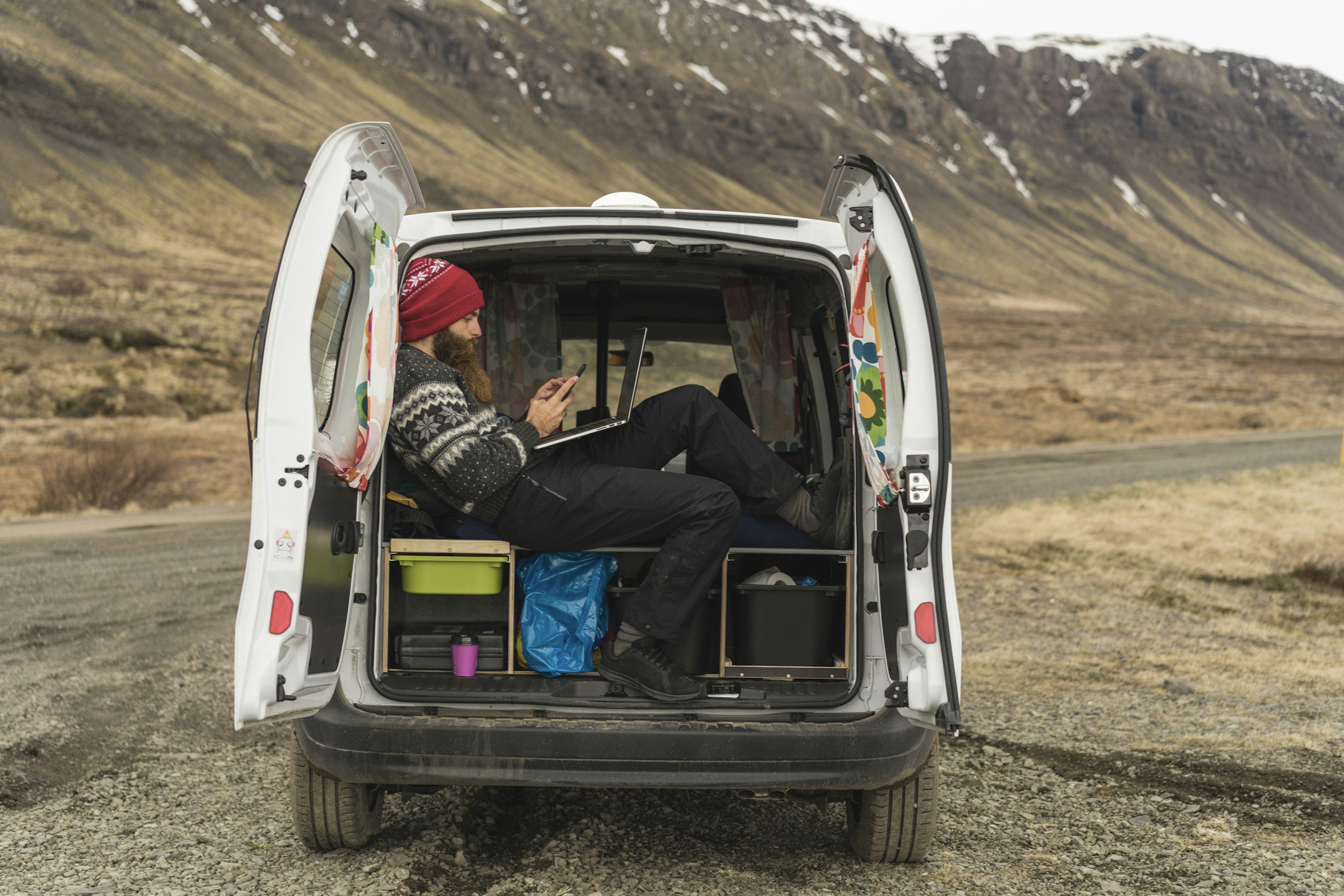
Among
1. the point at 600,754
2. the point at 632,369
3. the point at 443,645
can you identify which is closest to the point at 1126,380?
the point at 632,369

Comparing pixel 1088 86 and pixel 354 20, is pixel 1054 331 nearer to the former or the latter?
pixel 354 20

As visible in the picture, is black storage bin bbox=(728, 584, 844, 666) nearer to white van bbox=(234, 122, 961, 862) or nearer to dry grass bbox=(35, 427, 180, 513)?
white van bbox=(234, 122, 961, 862)

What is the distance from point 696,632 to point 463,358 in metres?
1.15

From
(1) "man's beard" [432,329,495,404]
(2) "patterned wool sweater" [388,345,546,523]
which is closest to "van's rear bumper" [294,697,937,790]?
(2) "patterned wool sweater" [388,345,546,523]

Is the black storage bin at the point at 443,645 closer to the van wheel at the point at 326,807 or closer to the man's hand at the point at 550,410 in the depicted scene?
the van wheel at the point at 326,807

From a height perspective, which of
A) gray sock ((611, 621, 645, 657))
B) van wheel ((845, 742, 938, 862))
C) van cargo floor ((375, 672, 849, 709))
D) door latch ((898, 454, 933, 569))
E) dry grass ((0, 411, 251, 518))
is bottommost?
dry grass ((0, 411, 251, 518))

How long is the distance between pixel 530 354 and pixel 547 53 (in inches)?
5229

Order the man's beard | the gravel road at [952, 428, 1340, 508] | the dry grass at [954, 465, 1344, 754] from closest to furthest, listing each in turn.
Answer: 1. the man's beard
2. the dry grass at [954, 465, 1344, 754]
3. the gravel road at [952, 428, 1340, 508]

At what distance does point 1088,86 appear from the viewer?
576ft

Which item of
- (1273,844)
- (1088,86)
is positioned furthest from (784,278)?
(1088,86)

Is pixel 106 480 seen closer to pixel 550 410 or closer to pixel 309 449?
pixel 550 410

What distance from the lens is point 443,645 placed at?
3383 millimetres

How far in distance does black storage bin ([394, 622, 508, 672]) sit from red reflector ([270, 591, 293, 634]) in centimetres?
68

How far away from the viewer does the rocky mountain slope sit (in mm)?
40688
